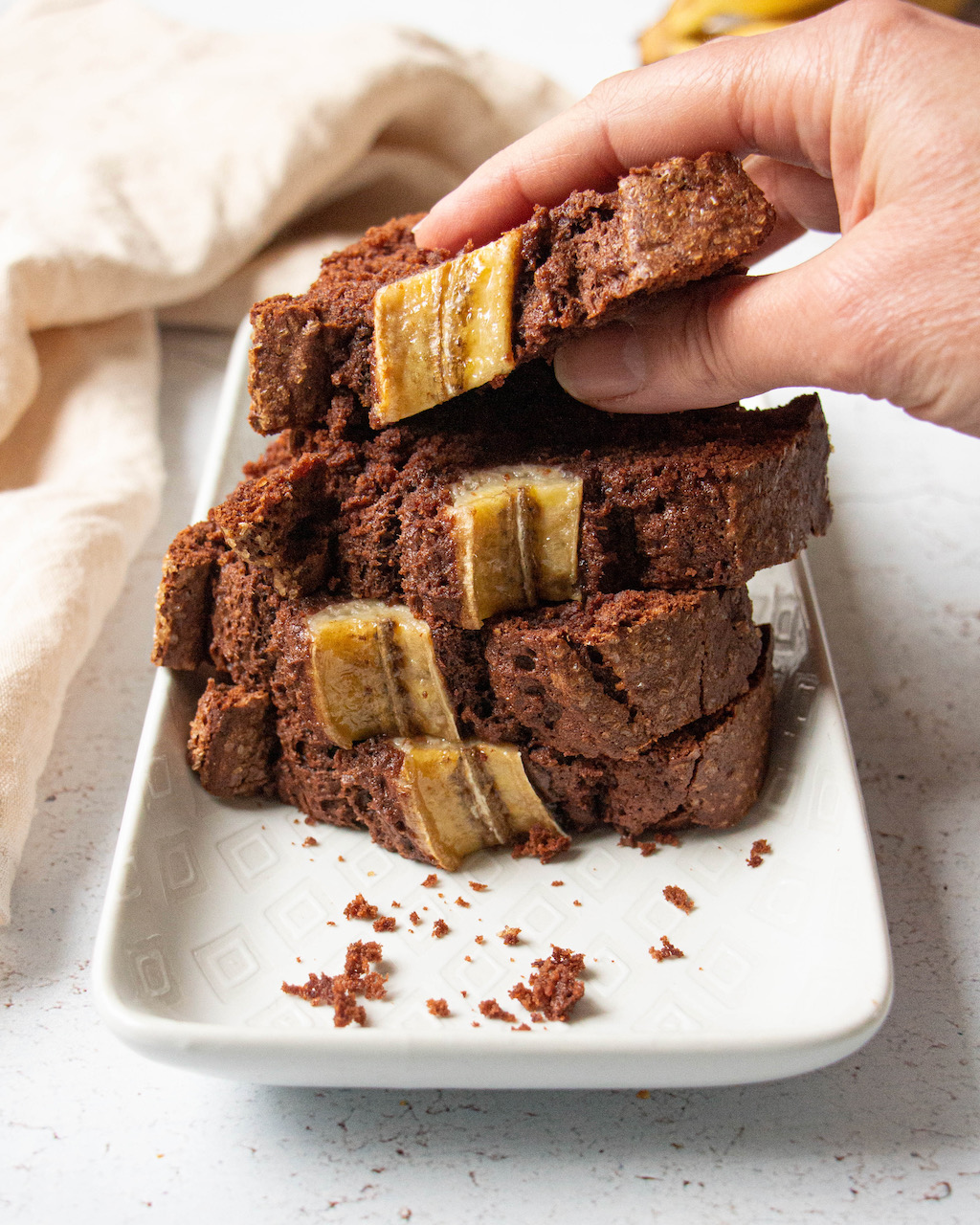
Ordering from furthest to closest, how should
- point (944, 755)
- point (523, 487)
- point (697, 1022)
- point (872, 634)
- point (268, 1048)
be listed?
point (872, 634) < point (944, 755) < point (523, 487) < point (697, 1022) < point (268, 1048)

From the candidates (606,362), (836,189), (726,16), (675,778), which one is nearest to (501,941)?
(675,778)

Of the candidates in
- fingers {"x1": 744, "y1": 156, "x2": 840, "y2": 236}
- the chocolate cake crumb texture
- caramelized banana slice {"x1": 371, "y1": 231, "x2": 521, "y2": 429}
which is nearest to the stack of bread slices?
caramelized banana slice {"x1": 371, "y1": 231, "x2": 521, "y2": 429}

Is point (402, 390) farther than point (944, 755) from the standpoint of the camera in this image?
No

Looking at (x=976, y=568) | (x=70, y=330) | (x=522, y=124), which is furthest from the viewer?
(x=522, y=124)

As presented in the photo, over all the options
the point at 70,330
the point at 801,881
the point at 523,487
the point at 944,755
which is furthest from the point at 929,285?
the point at 70,330

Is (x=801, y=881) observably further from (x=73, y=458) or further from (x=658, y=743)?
(x=73, y=458)

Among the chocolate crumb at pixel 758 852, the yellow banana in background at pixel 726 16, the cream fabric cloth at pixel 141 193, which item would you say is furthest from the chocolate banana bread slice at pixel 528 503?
the yellow banana in background at pixel 726 16

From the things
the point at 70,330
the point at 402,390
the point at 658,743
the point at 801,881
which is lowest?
the point at 801,881

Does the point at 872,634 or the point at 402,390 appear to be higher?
the point at 402,390

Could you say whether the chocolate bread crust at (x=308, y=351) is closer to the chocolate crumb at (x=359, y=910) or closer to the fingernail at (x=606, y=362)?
the fingernail at (x=606, y=362)
